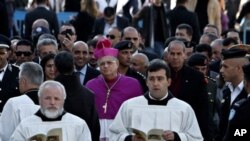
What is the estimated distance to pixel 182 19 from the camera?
77.5 ft

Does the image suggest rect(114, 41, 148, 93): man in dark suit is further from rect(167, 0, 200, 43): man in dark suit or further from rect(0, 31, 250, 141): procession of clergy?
rect(167, 0, 200, 43): man in dark suit

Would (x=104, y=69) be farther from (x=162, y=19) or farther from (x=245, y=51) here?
(x=162, y=19)

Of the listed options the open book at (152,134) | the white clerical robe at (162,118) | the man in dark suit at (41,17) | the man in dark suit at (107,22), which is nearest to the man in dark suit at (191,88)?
the white clerical robe at (162,118)

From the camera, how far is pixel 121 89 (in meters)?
16.6

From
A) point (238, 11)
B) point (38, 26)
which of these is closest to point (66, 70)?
point (38, 26)

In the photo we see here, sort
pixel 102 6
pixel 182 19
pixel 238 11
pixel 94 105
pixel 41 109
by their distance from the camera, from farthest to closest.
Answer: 1. pixel 238 11
2. pixel 102 6
3. pixel 182 19
4. pixel 94 105
5. pixel 41 109

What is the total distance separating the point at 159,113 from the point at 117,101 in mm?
1922

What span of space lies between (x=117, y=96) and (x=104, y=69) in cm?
38

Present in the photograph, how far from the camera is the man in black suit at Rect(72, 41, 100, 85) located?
1797 centimetres

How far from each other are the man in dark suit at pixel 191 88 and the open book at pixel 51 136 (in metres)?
3.08

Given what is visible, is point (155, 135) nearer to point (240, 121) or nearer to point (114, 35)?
point (240, 121)

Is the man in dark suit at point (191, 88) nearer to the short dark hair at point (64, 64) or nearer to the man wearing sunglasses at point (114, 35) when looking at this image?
the short dark hair at point (64, 64)

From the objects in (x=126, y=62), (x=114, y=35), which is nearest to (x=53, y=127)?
(x=126, y=62)

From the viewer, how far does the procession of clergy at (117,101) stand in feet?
46.8
